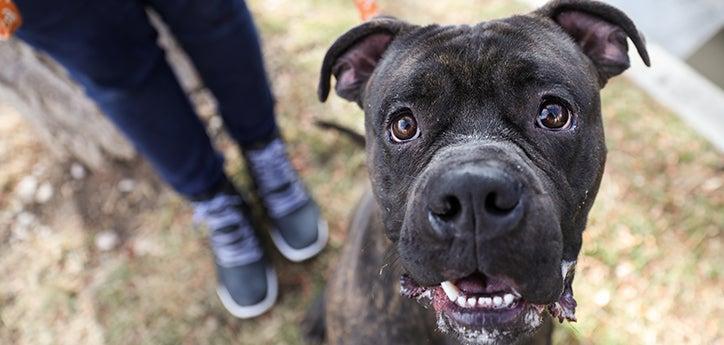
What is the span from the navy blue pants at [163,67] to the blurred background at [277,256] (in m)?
0.90

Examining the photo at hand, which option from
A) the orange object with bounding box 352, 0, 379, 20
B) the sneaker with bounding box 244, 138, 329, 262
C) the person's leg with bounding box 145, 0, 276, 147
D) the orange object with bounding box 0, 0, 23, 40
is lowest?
the sneaker with bounding box 244, 138, 329, 262

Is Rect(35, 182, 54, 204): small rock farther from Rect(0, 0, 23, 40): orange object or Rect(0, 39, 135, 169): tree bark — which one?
Rect(0, 0, 23, 40): orange object

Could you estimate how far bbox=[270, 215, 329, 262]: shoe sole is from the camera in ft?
13.1

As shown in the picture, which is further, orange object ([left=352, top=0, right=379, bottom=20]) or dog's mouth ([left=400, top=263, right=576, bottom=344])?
orange object ([left=352, top=0, right=379, bottom=20])

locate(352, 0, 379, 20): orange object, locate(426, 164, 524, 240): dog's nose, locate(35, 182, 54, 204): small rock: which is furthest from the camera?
locate(35, 182, 54, 204): small rock

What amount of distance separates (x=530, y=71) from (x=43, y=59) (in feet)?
10.5

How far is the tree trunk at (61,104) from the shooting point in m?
3.98

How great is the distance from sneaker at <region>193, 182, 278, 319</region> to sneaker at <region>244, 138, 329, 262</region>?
175 millimetres

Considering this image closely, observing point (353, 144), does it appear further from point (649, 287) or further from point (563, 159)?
point (563, 159)

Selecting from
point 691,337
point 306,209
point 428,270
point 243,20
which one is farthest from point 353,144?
point 428,270

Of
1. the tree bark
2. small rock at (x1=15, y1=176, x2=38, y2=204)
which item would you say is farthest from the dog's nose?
small rock at (x1=15, y1=176, x2=38, y2=204)

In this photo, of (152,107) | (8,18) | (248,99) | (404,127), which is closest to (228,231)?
(248,99)

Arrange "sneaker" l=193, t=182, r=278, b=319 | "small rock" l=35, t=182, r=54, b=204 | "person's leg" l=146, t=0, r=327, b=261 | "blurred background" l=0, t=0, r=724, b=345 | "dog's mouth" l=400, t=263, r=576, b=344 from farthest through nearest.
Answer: "small rock" l=35, t=182, r=54, b=204 → "sneaker" l=193, t=182, r=278, b=319 → "blurred background" l=0, t=0, r=724, b=345 → "person's leg" l=146, t=0, r=327, b=261 → "dog's mouth" l=400, t=263, r=576, b=344

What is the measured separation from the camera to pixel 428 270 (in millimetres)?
1916
